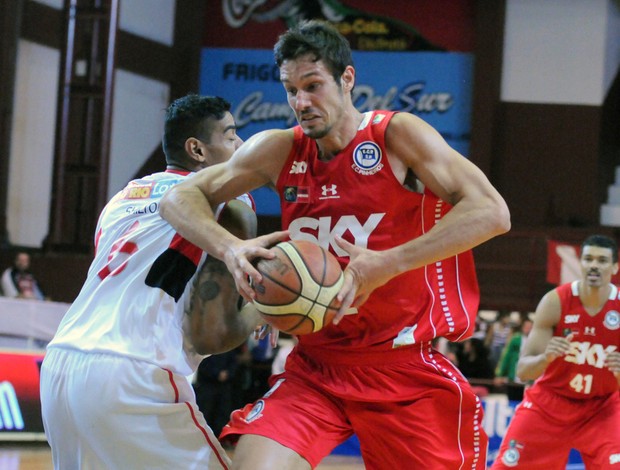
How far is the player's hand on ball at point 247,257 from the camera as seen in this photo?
10.9ft

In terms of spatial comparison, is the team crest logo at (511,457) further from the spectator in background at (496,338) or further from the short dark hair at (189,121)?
the spectator in background at (496,338)

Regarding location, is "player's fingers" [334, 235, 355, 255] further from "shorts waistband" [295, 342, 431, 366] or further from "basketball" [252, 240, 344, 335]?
"shorts waistband" [295, 342, 431, 366]

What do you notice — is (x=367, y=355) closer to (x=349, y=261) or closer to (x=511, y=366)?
(x=349, y=261)

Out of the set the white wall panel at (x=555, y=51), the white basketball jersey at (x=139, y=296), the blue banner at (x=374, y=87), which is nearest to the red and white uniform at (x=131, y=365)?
the white basketball jersey at (x=139, y=296)

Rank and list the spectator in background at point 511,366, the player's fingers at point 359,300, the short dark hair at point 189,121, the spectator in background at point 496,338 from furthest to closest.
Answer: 1. the spectator in background at point 496,338
2. the spectator in background at point 511,366
3. the short dark hair at point 189,121
4. the player's fingers at point 359,300

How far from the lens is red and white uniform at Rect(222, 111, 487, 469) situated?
375cm

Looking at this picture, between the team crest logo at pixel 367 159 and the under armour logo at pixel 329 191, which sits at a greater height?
the team crest logo at pixel 367 159

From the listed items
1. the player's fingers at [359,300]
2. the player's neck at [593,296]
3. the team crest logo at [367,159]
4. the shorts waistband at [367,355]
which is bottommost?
the shorts waistband at [367,355]

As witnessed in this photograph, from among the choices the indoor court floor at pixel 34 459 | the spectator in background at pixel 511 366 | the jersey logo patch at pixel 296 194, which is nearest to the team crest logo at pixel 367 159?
the jersey logo patch at pixel 296 194

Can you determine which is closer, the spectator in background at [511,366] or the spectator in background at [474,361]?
the spectator in background at [511,366]

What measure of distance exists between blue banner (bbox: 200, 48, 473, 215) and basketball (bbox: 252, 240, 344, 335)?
50.0 feet

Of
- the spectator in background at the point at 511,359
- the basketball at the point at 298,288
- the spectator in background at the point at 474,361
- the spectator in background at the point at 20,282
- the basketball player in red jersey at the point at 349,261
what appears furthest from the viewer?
the spectator in background at the point at 20,282

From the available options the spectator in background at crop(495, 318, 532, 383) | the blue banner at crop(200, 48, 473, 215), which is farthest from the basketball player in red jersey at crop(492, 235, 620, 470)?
the blue banner at crop(200, 48, 473, 215)

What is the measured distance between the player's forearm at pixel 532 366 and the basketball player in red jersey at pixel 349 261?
2655 millimetres
